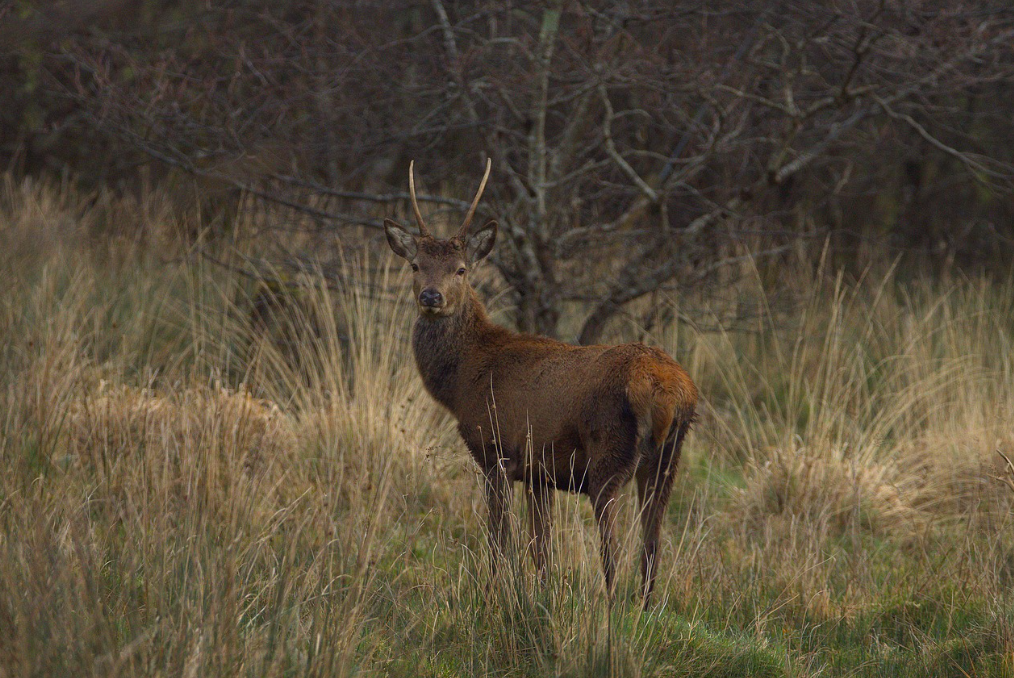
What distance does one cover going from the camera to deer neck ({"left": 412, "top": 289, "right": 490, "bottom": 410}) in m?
5.40

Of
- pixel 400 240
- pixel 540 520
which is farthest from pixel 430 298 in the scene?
pixel 540 520

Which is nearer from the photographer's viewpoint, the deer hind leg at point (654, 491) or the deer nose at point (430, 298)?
the deer hind leg at point (654, 491)

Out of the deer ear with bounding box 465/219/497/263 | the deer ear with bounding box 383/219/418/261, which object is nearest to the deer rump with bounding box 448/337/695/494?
the deer ear with bounding box 465/219/497/263

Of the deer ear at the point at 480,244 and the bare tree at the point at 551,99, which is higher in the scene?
the bare tree at the point at 551,99

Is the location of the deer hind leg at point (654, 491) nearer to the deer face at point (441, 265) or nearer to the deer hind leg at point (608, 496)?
the deer hind leg at point (608, 496)

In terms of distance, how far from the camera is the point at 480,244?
18.6 feet

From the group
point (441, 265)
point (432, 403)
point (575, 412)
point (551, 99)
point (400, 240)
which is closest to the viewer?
point (575, 412)

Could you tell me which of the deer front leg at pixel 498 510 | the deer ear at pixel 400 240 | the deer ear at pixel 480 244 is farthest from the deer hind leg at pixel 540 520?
the deer ear at pixel 400 240

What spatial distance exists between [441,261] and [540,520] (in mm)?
1374

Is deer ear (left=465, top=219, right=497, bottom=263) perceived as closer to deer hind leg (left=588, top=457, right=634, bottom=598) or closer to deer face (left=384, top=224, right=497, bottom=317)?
deer face (left=384, top=224, right=497, bottom=317)

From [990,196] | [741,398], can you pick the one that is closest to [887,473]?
[741,398]

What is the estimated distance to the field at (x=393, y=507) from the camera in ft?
11.7

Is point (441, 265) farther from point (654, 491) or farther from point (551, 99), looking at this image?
point (551, 99)

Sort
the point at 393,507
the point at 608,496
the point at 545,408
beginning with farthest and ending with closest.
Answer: the point at 393,507 → the point at 545,408 → the point at 608,496
